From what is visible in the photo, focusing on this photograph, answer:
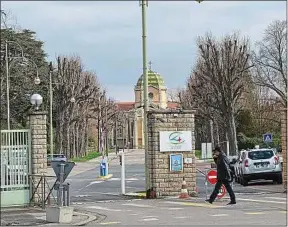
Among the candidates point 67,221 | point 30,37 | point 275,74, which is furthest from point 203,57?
point 67,221

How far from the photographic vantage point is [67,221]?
16.0 m

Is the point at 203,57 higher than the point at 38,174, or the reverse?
the point at 203,57

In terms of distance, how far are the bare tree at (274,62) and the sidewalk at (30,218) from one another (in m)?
41.6

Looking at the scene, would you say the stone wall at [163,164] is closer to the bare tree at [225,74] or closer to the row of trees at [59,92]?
the row of trees at [59,92]

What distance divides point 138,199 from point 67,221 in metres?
7.47

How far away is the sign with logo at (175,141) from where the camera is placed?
23.5 meters

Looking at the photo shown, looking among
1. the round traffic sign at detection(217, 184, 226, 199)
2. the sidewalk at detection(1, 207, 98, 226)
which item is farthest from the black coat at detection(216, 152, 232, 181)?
the sidewalk at detection(1, 207, 98, 226)

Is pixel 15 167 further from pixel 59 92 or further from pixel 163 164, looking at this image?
pixel 59 92

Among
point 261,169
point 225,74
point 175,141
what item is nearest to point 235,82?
point 225,74

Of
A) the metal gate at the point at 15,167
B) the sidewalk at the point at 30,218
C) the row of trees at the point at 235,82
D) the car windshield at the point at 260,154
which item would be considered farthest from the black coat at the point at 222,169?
the row of trees at the point at 235,82

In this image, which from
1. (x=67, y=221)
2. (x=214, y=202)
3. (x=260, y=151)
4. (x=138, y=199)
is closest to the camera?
(x=67, y=221)

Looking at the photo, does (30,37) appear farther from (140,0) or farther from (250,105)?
(140,0)

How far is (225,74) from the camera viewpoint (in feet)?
181

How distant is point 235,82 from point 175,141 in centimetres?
3279
